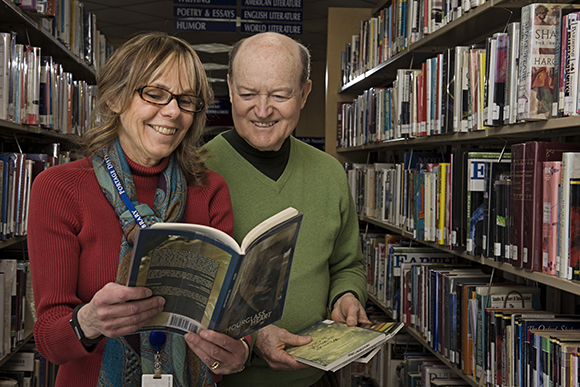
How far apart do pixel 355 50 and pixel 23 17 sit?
2456 mm

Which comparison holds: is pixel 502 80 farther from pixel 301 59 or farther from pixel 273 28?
pixel 273 28

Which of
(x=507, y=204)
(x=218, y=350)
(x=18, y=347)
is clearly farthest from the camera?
(x=18, y=347)

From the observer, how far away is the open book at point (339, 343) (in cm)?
126

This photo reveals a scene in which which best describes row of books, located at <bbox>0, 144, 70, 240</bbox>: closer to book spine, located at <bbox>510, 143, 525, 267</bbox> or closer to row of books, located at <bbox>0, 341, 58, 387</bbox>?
row of books, located at <bbox>0, 341, 58, 387</bbox>

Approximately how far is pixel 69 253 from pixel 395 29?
2617 millimetres

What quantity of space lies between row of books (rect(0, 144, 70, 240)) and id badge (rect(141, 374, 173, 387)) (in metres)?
1.62

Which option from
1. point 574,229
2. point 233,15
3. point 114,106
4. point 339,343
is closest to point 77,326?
point 114,106

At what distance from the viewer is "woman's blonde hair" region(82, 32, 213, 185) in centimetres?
119

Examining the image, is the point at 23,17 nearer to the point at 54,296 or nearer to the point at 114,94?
the point at 114,94

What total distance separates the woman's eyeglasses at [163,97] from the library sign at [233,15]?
4.20m

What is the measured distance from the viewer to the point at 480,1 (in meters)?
2.00

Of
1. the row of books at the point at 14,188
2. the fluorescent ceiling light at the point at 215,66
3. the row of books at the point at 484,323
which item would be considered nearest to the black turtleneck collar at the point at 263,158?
the row of books at the point at 484,323

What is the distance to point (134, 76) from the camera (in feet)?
3.88

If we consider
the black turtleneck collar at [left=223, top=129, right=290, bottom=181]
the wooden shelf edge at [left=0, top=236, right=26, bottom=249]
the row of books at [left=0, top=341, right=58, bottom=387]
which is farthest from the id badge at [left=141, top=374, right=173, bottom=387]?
the row of books at [left=0, top=341, right=58, bottom=387]
